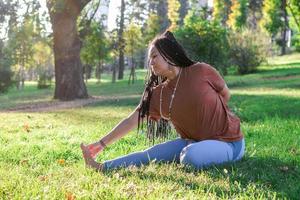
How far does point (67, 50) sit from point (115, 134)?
16.4m

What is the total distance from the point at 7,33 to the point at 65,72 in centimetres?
2649

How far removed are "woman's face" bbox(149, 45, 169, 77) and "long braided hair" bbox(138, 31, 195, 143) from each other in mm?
30

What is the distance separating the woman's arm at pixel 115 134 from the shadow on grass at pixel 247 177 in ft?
1.02

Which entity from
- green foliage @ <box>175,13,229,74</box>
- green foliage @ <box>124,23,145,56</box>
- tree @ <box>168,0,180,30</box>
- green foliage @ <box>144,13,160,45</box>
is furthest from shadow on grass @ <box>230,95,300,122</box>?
tree @ <box>168,0,180,30</box>

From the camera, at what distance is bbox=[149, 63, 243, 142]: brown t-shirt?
17.6 ft

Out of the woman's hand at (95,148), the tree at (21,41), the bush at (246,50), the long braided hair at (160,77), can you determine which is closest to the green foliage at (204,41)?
the bush at (246,50)

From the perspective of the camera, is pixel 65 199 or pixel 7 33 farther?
pixel 7 33

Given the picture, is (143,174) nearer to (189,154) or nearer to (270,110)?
(189,154)

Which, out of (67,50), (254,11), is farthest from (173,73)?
(254,11)

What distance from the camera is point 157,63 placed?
5.20 metres

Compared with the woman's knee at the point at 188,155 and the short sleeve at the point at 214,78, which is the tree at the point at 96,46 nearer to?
the short sleeve at the point at 214,78

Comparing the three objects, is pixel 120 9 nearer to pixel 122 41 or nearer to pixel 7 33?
pixel 122 41

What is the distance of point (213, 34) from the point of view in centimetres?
2872

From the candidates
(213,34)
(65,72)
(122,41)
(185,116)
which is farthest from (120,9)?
(185,116)
